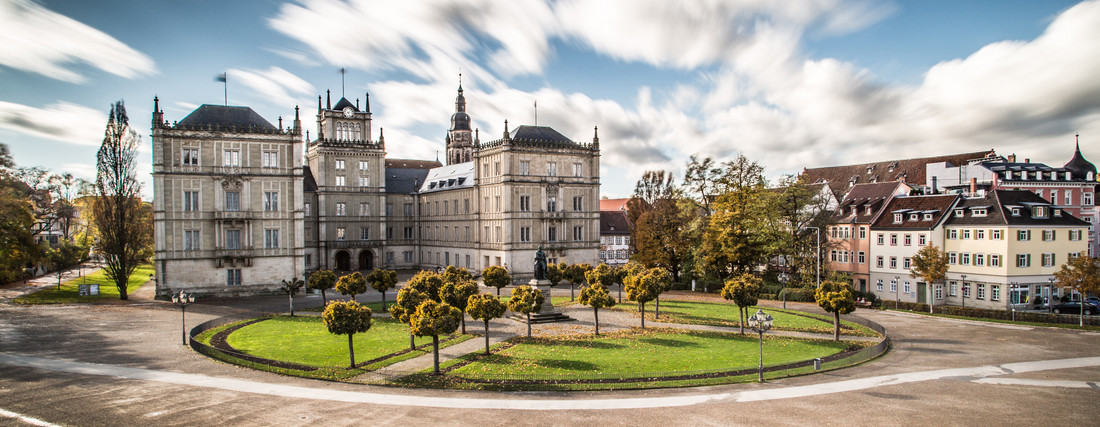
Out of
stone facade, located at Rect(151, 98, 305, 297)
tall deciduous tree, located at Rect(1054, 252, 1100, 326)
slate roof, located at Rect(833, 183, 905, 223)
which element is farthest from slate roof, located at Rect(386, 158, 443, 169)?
tall deciduous tree, located at Rect(1054, 252, 1100, 326)

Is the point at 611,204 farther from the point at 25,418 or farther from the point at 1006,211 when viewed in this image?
the point at 25,418

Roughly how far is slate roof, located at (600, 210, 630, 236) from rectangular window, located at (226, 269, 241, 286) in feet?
180

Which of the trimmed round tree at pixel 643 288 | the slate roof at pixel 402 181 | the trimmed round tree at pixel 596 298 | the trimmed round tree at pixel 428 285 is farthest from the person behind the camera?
the slate roof at pixel 402 181

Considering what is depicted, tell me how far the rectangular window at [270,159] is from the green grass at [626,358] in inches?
1426

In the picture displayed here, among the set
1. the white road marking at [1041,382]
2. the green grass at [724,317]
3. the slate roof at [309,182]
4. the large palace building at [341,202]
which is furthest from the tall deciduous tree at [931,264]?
the slate roof at [309,182]

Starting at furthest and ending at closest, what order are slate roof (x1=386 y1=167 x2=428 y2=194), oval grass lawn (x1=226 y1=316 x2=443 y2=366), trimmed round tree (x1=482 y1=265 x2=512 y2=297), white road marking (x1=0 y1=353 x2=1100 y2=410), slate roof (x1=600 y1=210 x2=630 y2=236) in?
slate roof (x1=600 y1=210 x2=630 y2=236), slate roof (x1=386 y1=167 x2=428 y2=194), trimmed round tree (x1=482 y1=265 x2=512 y2=297), oval grass lawn (x1=226 y1=316 x2=443 y2=366), white road marking (x1=0 y1=353 x2=1100 y2=410)

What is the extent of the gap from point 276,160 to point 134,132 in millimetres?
12283

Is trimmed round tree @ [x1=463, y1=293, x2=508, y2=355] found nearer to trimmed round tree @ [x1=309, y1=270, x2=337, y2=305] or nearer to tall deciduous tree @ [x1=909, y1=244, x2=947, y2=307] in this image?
trimmed round tree @ [x1=309, y1=270, x2=337, y2=305]

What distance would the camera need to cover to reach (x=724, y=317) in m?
45.5

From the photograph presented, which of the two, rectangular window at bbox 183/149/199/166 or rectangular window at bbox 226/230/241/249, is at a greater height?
rectangular window at bbox 183/149/199/166

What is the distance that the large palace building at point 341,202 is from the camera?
180 feet

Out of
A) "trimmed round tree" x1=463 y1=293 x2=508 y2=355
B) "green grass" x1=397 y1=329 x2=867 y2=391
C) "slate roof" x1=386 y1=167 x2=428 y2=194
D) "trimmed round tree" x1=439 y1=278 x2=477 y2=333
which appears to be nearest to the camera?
"green grass" x1=397 y1=329 x2=867 y2=391

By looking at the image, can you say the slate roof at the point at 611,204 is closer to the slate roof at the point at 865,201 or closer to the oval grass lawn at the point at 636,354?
the slate roof at the point at 865,201

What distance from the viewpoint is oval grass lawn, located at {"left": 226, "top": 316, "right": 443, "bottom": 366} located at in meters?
30.1
